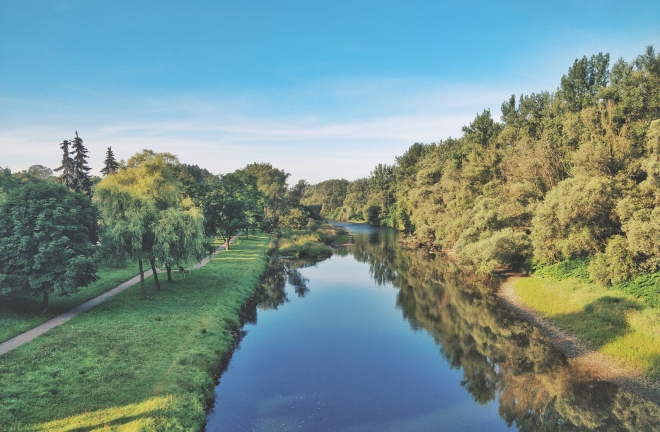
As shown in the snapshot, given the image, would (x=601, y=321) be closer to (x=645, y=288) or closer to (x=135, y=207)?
(x=645, y=288)

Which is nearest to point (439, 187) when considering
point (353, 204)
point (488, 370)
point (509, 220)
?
point (509, 220)

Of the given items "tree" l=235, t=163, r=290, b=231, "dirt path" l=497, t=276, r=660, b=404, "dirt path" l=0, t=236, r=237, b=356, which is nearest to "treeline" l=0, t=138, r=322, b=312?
"dirt path" l=0, t=236, r=237, b=356

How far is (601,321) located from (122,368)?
31512mm

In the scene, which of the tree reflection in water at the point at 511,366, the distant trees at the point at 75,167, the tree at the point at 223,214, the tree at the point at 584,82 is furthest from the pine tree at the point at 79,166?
the tree at the point at 584,82

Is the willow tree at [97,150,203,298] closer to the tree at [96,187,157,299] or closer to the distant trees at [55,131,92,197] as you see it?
the tree at [96,187,157,299]

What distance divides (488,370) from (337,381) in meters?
9.96

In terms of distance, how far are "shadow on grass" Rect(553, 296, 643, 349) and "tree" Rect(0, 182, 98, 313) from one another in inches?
1377

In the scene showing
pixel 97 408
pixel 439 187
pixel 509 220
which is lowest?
pixel 97 408

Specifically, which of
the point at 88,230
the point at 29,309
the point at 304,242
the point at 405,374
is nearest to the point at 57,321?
the point at 29,309

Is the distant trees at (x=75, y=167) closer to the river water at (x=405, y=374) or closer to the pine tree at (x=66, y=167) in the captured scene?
the pine tree at (x=66, y=167)

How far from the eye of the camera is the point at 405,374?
24.5 m

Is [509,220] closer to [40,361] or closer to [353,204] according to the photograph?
[40,361]

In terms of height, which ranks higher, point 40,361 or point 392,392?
point 40,361

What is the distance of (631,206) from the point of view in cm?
3061
